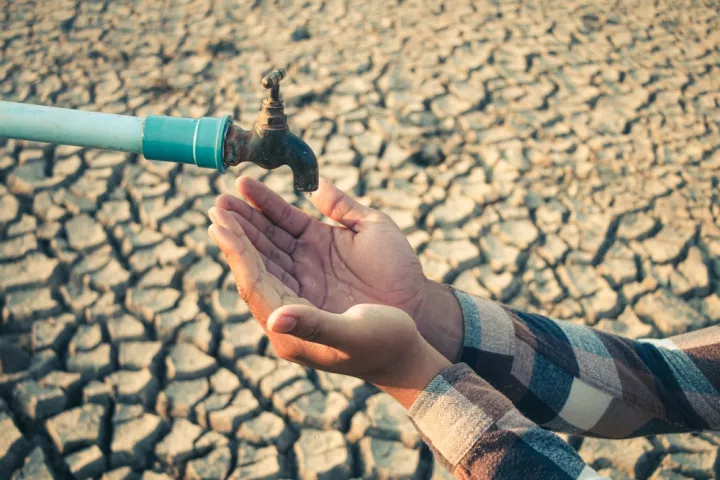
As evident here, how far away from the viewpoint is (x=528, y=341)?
4.69 feet

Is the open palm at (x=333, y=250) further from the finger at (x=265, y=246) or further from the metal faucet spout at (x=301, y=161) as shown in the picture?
the metal faucet spout at (x=301, y=161)

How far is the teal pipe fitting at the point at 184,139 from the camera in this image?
1.03m

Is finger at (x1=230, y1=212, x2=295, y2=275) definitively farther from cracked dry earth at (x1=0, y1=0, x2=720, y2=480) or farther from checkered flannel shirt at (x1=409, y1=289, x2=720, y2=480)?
cracked dry earth at (x1=0, y1=0, x2=720, y2=480)

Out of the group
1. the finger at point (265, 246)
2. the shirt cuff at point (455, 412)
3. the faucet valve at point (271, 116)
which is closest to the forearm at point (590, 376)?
the shirt cuff at point (455, 412)

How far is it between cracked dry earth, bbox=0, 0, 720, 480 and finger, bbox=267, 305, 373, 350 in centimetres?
89

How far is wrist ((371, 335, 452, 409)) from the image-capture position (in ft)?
3.87

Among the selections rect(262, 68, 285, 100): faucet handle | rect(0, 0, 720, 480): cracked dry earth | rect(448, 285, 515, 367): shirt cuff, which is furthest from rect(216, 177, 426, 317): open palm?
rect(0, 0, 720, 480): cracked dry earth

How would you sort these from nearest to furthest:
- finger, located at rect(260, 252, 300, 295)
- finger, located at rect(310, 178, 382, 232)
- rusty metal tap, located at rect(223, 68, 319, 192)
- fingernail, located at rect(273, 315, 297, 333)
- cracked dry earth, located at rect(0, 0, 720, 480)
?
fingernail, located at rect(273, 315, 297, 333)
rusty metal tap, located at rect(223, 68, 319, 192)
finger, located at rect(260, 252, 300, 295)
finger, located at rect(310, 178, 382, 232)
cracked dry earth, located at rect(0, 0, 720, 480)

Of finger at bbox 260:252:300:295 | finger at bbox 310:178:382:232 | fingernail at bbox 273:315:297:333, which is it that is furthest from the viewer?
finger at bbox 310:178:382:232

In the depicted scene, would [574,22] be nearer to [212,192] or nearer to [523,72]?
[523,72]

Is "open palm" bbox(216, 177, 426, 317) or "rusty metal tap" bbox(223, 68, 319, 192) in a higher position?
"rusty metal tap" bbox(223, 68, 319, 192)

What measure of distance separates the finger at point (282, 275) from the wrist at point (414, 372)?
28 cm

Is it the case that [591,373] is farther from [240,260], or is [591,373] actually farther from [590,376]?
[240,260]

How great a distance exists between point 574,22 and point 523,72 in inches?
29.9
